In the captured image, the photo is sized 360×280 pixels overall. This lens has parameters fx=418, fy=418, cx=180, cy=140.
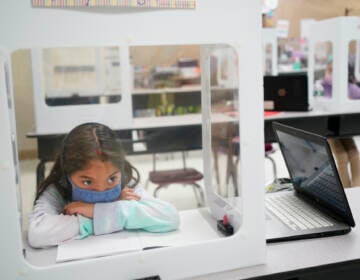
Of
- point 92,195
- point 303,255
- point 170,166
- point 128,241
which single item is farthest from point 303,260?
point 170,166

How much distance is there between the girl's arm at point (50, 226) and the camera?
102 cm

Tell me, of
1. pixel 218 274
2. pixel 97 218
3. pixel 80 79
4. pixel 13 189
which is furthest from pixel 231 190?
pixel 80 79

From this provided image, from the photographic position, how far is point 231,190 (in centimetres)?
111

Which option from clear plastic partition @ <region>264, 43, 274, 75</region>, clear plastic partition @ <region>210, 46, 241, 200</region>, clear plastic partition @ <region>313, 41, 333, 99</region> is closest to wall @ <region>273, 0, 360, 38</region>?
clear plastic partition @ <region>264, 43, 274, 75</region>

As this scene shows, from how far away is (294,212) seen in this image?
1266mm

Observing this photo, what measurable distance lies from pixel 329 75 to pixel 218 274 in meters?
2.78

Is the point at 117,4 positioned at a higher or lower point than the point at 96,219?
higher

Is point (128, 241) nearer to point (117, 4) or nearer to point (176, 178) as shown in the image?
point (117, 4)

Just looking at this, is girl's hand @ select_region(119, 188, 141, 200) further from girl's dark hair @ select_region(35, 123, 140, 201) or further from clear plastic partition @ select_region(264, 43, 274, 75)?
clear plastic partition @ select_region(264, 43, 274, 75)

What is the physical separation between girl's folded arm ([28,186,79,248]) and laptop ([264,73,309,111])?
8.24 ft

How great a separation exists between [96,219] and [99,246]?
80mm

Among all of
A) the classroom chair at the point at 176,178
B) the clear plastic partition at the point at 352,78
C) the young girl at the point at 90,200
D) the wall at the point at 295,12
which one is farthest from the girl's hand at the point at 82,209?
the wall at the point at 295,12

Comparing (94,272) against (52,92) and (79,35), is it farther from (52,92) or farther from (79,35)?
(52,92)

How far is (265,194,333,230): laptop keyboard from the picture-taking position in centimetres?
116
